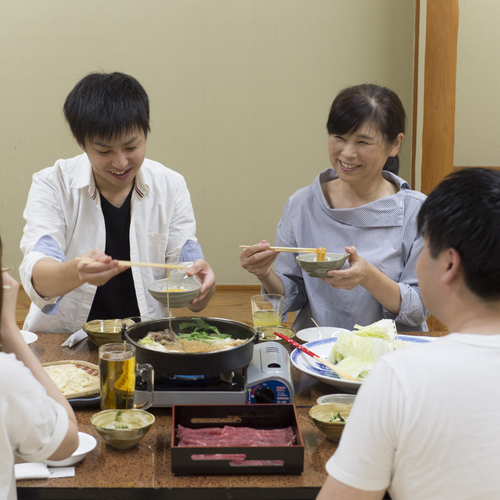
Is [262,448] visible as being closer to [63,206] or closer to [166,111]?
[63,206]

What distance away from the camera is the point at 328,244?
2.39 meters

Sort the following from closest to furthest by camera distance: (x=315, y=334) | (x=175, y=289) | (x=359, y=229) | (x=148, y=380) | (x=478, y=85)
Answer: (x=148, y=380) < (x=175, y=289) < (x=315, y=334) < (x=359, y=229) < (x=478, y=85)

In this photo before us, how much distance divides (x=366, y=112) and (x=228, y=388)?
129 centimetres

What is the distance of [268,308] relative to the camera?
2004 mm

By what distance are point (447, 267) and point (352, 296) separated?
4.50 ft

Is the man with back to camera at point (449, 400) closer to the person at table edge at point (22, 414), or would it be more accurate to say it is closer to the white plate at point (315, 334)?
the person at table edge at point (22, 414)

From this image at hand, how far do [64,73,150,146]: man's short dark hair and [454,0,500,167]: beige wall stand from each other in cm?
295

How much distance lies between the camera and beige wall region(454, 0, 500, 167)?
4.12m

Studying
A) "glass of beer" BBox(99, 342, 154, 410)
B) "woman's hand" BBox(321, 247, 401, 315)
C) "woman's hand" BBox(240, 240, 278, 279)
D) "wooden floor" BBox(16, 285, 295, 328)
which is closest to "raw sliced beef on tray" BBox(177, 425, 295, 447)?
"glass of beer" BBox(99, 342, 154, 410)

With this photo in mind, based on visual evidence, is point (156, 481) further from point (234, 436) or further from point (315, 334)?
point (315, 334)

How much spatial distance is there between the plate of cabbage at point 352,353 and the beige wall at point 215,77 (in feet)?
9.31

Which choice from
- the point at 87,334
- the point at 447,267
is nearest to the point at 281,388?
the point at 447,267

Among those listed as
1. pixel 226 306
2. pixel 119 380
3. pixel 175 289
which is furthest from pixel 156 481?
pixel 226 306

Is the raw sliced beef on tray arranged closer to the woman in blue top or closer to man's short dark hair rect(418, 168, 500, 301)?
man's short dark hair rect(418, 168, 500, 301)
